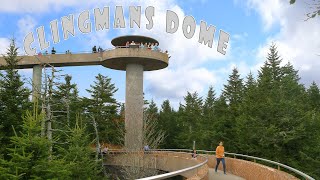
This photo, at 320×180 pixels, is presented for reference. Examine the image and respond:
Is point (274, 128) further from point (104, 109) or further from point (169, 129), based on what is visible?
point (169, 129)

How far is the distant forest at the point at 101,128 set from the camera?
14.6 m

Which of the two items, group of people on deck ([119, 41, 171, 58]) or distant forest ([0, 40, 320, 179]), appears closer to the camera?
distant forest ([0, 40, 320, 179])

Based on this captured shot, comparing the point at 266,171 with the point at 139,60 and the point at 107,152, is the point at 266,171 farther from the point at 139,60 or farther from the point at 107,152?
the point at 139,60

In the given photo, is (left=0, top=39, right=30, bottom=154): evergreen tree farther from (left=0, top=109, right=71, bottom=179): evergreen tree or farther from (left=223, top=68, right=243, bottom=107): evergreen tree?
(left=223, top=68, right=243, bottom=107): evergreen tree

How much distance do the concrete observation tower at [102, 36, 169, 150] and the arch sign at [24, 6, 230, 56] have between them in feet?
11.1

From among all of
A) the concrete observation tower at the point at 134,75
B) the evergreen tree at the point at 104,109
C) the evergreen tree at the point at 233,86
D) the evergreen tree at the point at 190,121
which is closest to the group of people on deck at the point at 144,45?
the concrete observation tower at the point at 134,75

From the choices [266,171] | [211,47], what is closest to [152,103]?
[211,47]

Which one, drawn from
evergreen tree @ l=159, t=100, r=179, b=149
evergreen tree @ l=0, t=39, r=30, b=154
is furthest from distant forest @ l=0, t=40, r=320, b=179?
evergreen tree @ l=159, t=100, r=179, b=149

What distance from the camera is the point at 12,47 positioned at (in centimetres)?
2780

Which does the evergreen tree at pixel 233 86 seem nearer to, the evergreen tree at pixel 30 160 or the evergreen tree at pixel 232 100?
the evergreen tree at pixel 232 100

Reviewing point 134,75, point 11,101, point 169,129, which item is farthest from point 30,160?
point 169,129

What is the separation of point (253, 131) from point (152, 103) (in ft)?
167

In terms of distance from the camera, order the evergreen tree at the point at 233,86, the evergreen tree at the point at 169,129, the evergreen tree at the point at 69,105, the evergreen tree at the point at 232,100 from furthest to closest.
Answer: the evergreen tree at the point at 169,129 → the evergreen tree at the point at 233,86 → the evergreen tree at the point at 232,100 → the evergreen tree at the point at 69,105

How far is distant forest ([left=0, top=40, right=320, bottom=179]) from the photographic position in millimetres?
14617
